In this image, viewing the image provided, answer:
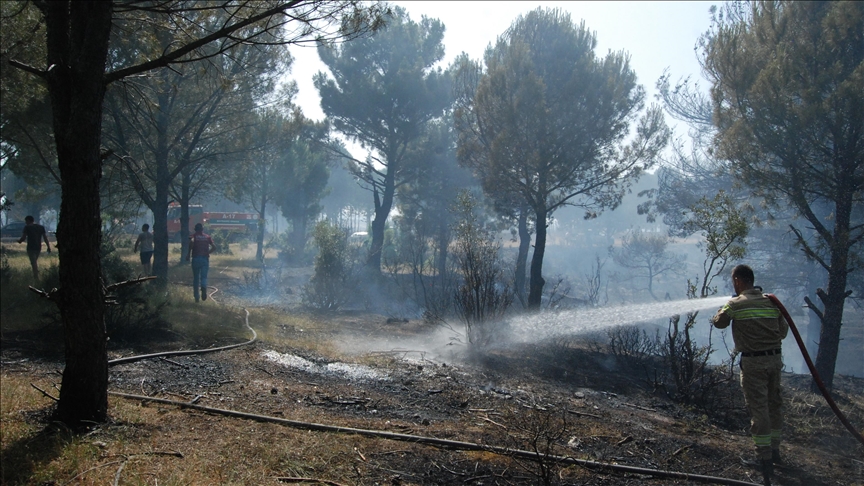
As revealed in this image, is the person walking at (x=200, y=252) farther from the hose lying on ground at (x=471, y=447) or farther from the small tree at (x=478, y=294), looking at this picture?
the hose lying on ground at (x=471, y=447)

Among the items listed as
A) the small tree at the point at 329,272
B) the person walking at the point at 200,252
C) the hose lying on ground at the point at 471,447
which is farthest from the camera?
the small tree at the point at 329,272

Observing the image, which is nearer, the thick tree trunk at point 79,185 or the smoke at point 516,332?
the thick tree trunk at point 79,185

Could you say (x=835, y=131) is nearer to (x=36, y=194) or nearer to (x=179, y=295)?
(x=179, y=295)

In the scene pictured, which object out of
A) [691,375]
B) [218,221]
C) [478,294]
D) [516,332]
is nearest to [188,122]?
[478,294]

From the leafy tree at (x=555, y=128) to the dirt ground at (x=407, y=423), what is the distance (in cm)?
653

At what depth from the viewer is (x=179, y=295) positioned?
13031 millimetres

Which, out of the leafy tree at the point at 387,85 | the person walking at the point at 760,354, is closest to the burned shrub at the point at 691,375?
the person walking at the point at 760,354

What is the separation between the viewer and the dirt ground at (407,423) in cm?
395

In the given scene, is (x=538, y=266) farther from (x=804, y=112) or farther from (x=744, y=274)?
(x=744, y=274)

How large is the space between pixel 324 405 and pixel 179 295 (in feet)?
28.8

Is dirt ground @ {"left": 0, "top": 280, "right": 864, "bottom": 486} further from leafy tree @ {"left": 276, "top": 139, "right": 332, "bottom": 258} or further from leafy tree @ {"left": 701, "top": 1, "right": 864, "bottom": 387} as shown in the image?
leafy tree @ {"left": 276, "top": 139, "right": 332, "bottom": 258}

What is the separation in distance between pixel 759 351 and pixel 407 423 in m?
3.33

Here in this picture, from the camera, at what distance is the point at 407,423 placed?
5.27m

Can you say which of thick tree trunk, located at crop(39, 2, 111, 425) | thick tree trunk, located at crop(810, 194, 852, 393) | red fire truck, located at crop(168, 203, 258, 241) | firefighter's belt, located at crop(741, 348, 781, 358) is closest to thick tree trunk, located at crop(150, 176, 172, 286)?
thick tree trunk, located at crop(39, 2, 111, 425)
